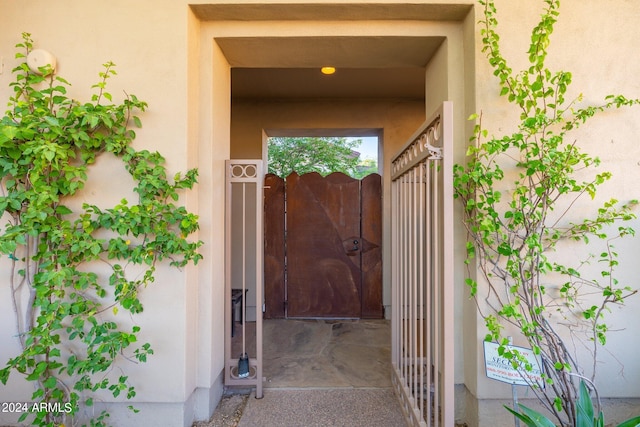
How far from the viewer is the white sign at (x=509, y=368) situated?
1455mm

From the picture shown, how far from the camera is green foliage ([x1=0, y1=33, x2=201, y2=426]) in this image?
1.67 metres

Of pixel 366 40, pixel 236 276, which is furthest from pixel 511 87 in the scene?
pixel 236 276

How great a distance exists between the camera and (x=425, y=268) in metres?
2.06

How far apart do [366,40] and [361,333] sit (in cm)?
283

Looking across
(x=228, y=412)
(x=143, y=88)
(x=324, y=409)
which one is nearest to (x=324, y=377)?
(x=324, y=409)

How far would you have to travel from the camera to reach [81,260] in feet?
5.98

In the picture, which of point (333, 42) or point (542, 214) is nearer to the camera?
point (542, 214)

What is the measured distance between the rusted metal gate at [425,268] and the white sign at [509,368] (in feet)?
0.69

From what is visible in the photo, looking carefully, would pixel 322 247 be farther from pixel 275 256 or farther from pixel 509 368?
pixel 509 368

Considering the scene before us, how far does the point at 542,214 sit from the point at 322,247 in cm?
272

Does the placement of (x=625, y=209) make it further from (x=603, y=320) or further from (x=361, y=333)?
(x=361, y=333)

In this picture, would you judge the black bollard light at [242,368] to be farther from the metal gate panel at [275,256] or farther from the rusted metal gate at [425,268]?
the metal gate panel at [275,256]

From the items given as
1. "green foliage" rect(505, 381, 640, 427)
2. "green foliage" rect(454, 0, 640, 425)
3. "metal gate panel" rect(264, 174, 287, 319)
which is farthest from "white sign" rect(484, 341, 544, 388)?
"metal gate panel" rect(264, 174, 287, 319)

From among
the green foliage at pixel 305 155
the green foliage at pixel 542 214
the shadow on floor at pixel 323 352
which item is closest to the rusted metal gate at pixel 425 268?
the green foliage at pixel 542 214
